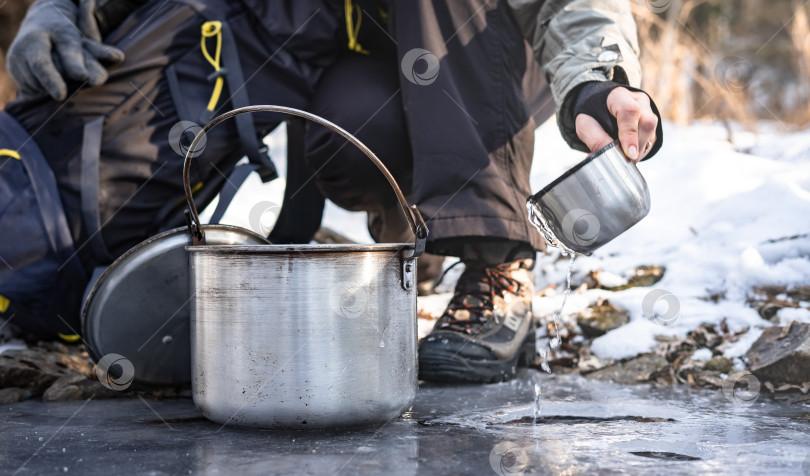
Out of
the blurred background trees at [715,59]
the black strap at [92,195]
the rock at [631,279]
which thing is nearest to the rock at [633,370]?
the rock at [631,279]

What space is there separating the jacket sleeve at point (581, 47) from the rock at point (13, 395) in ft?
5.19

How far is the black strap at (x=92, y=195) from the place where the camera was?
2.13m

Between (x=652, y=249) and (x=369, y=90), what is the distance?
1449mm

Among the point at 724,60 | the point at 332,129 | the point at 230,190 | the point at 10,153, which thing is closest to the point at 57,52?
the point at 10,153

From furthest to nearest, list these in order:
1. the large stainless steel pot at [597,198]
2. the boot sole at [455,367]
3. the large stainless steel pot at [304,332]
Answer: the boot sole at [455,367]
the large stainless steel pot at [597,198]
the large stainless steel pot at [304,332]

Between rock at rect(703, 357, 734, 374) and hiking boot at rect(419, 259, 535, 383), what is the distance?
517mm

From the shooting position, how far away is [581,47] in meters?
1.95

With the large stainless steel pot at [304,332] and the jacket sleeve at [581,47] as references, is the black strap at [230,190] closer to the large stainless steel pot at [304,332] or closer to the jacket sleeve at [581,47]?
the large stainless steel pot at [304,332]

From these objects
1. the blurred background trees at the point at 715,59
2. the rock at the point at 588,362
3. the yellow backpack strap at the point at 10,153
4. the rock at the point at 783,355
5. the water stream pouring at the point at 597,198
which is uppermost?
the blurred background trees at the point at 715,59

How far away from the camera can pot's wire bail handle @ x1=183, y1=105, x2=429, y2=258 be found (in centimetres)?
153

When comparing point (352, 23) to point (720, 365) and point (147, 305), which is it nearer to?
point (147, 305)

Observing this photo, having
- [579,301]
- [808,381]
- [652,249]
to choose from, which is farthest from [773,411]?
[652,249]

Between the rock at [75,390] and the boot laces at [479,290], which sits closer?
the rock at [75,390]

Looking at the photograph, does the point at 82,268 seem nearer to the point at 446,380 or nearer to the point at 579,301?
the point at 446,380
